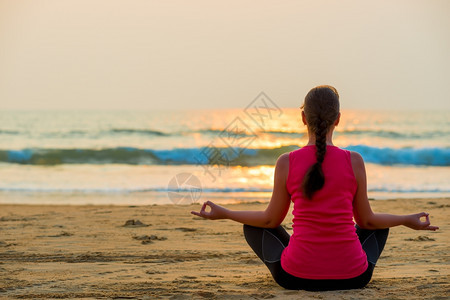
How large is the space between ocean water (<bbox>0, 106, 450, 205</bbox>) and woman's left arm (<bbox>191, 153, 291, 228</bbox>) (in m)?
6.87

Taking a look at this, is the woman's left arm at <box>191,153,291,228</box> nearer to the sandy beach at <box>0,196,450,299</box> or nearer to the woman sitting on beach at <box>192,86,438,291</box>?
the woman sitting on beach at <box>192,86,438,291</box>

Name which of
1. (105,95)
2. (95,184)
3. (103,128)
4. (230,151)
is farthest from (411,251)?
(105,95)

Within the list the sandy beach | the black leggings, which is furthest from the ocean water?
the black leggings

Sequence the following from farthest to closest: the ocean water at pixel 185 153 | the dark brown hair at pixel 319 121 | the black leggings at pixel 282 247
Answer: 1. the ocean water at pixel 185 153
2. the black leggings at pixel 282 247
3. the dark brown hair at pixel 319 121

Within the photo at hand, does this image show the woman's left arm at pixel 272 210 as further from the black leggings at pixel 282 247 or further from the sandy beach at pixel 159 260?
the sandy beach at pixel 159 260

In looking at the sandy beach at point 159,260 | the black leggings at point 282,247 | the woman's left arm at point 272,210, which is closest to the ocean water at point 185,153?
the sandy beach at point 159,260

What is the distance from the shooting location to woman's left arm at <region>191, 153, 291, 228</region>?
3.58 metres

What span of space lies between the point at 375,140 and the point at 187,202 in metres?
17.0

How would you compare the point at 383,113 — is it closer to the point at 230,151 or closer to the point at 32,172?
the point at 230,151

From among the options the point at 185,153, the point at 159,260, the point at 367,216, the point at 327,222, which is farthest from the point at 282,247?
the point at 185,153

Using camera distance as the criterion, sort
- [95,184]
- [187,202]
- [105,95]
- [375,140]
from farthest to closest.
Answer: [105,95] < [375,140] < [95,184] < [187,202]

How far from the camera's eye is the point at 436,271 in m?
4.74

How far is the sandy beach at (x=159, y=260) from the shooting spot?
4.07 meters

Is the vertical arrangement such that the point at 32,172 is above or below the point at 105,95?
below
